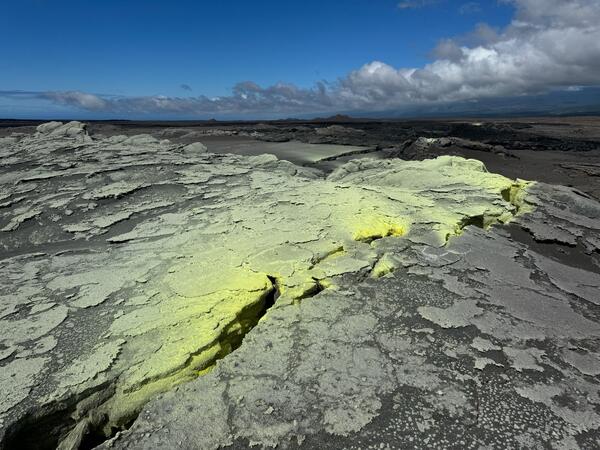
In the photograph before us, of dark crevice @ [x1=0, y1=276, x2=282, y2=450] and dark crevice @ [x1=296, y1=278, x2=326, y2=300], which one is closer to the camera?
dark crevice @ [x1=0, y1=276, x2=282, y2=450]

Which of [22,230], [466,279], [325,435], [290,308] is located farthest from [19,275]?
[466,279]

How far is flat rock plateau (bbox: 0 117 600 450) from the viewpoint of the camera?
5.33 ft

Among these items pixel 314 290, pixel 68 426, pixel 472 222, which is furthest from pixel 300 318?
pixel 472 222

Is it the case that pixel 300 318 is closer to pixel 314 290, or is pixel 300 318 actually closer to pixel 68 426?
pixel 314 290

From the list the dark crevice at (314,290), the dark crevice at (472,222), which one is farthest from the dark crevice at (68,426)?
the dark crevice at (472,222)

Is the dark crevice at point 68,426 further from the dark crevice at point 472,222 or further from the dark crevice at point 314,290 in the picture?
the dark crevice at point 472,222

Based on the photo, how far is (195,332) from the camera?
206 cm

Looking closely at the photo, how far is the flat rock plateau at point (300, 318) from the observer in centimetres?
163

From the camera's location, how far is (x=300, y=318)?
2.22 meters

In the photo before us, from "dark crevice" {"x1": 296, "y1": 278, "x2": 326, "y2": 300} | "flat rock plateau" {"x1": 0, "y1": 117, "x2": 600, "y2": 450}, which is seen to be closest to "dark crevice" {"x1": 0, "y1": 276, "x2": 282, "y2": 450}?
"flat rock plateau" {"x1": 0, "y1": 117, "x2": 600, "y2": 450}

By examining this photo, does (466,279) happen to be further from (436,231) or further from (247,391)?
(247,391)

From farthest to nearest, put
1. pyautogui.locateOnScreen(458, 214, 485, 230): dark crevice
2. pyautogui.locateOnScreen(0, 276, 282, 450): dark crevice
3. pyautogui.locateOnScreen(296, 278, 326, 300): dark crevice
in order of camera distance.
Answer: pyautogui.locateOnScreen(458, 214, 485, 230): dark crevice → pyautogui.locateOnScreen(296, 278, 326, 300): dark crevice → pyautogui.locateOnScreen(0, 276, 282, 450): dark crevice

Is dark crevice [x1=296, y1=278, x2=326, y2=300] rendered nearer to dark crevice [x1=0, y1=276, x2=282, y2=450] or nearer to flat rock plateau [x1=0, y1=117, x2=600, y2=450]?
flat rock plateau [x1=0, y1=117, x2=600, y2=450]

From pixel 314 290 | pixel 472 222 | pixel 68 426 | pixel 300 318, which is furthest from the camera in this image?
pixel 472 222
